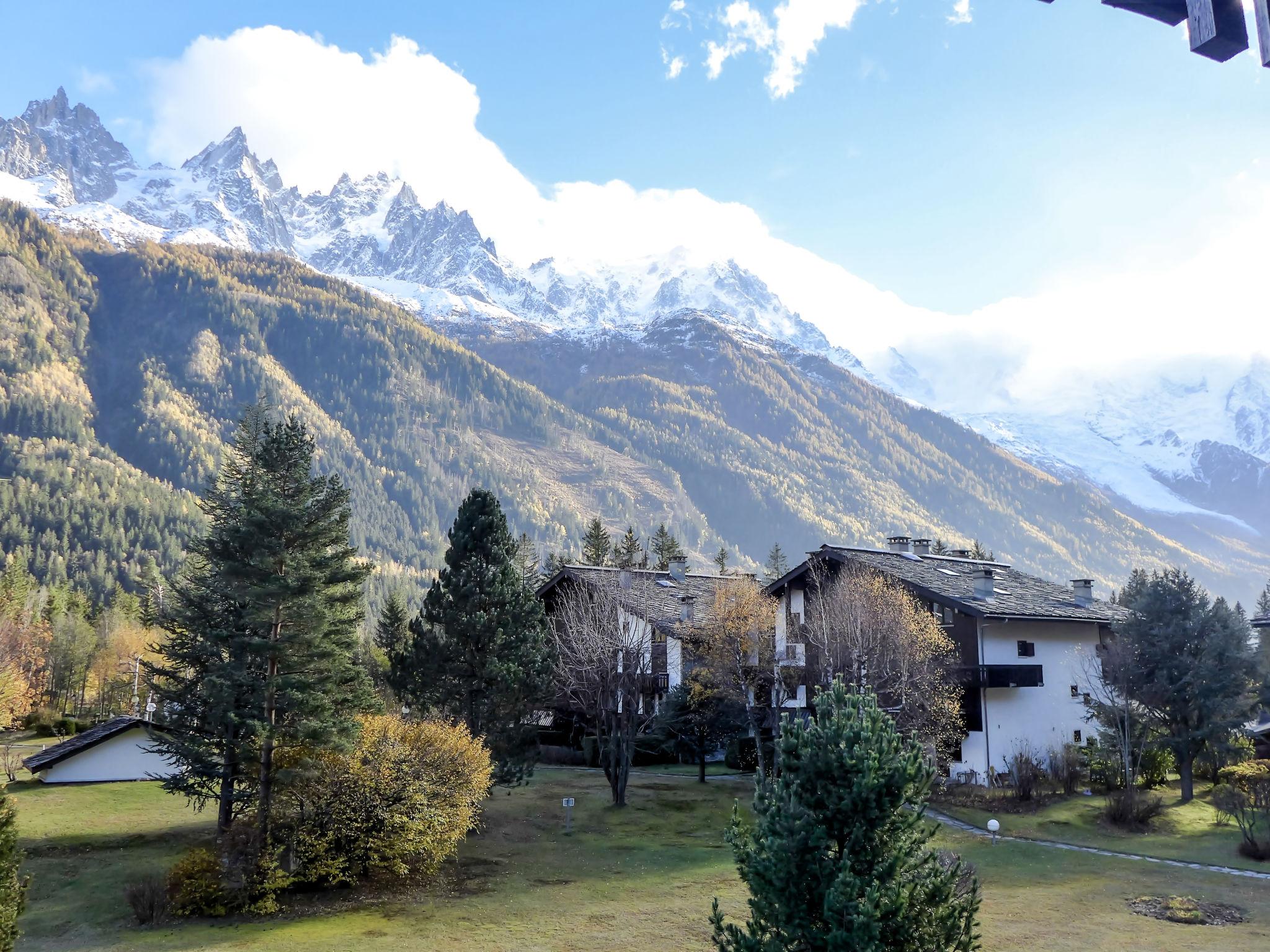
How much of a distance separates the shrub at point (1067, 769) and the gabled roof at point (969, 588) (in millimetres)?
5826

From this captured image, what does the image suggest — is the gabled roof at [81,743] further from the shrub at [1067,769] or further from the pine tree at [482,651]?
the shrub at [1067,769]

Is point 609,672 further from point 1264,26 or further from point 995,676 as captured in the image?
point 1264,26

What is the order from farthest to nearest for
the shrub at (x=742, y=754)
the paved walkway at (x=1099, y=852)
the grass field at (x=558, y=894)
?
1. the shrub at (x=742, y=754)
2. the paved walkway at (x=1099, y=852)
3. the grass field at (x=558, y=894)

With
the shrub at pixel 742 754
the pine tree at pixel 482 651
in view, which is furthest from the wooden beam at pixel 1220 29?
the shrub at pixel 742 754

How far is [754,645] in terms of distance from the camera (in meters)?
35.7

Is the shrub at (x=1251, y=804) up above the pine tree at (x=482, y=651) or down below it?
below

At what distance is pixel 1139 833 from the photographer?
29.4m

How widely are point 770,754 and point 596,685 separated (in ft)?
34.3

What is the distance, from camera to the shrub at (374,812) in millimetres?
22203

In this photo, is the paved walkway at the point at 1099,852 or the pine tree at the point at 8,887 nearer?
the pine tree at the point at 8,887

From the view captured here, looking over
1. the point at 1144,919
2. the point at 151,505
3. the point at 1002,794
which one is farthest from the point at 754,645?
the point at 151,505

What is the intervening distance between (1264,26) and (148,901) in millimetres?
24625

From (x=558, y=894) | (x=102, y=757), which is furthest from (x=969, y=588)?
Result: (x=102, y=757)

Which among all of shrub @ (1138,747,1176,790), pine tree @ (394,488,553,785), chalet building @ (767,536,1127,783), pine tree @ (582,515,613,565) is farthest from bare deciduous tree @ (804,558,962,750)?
pine tree @ (582,515,613,565)
